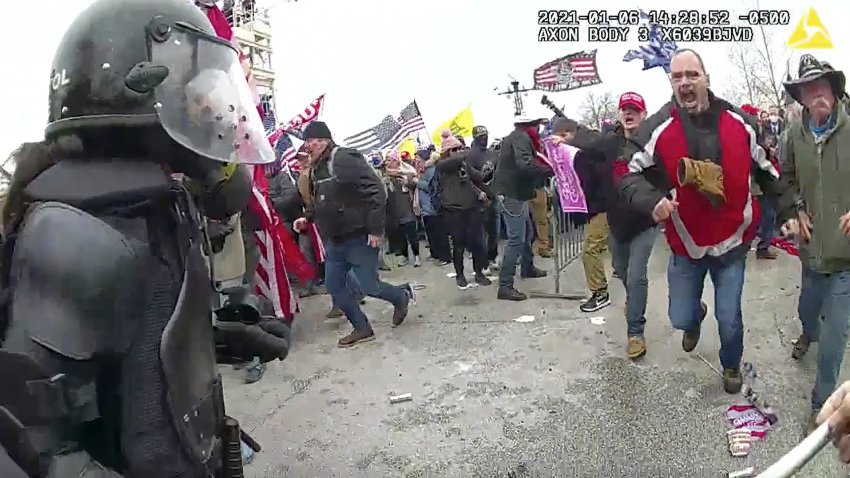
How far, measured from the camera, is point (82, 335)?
4.37ft

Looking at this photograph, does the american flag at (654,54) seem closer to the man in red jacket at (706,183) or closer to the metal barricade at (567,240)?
the man in red jacket at (706,183)

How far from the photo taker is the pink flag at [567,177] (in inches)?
252

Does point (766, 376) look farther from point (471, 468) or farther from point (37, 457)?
point (37, 457)

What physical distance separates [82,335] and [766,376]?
425cm

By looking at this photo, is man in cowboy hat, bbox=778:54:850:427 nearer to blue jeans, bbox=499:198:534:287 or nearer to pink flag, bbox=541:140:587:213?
pink flag, bbox=541:140:587:213

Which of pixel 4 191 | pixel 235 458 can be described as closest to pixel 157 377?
pixel 235 458

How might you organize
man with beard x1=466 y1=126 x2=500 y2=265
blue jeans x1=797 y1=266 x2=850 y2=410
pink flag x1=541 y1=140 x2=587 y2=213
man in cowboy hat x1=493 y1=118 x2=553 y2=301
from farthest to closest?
1. man with beard x1=466 y1=126 x2=500 y2=265
2. man in cowboy hat x1=493 y1=118 x2=553 y2=301
3. pink flag x1=541 y1=140 x2=587 y2=213
4. blue jeans x1=797 y1=266 x2=850 y2=410

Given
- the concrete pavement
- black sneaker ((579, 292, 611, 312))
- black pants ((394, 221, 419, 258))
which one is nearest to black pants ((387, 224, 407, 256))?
black pants ((394, 221, 419, 258))

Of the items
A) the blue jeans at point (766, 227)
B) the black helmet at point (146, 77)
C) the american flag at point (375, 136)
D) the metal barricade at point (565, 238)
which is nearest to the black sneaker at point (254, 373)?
the metal barricade at point (565, 238)

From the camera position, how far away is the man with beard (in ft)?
28.8

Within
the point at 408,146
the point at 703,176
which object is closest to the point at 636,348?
the point at 703,176

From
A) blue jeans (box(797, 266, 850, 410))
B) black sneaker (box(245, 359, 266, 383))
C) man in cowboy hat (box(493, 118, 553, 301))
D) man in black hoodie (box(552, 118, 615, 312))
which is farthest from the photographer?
man in cowboy hat (box(493, 118, 553, 301))

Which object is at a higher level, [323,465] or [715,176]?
[715,176]

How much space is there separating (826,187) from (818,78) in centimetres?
56
